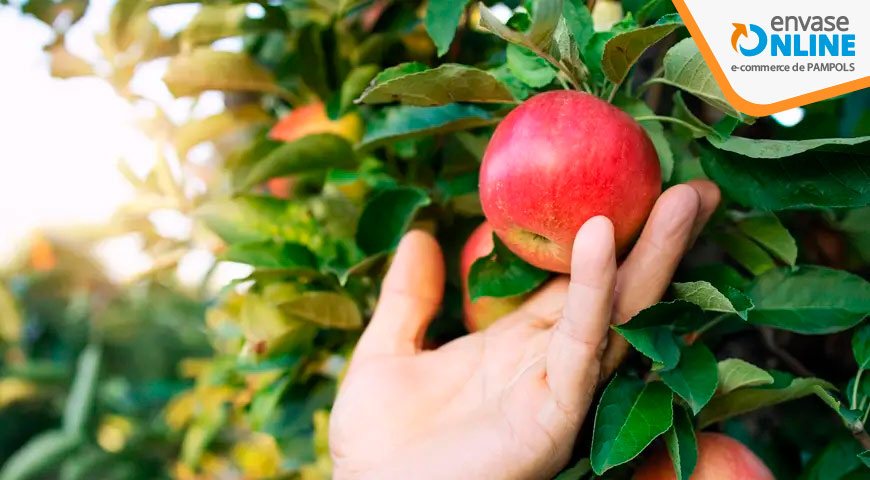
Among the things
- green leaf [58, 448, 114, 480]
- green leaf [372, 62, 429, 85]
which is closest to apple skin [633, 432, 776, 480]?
green leaf [372, 62, 429, 85]

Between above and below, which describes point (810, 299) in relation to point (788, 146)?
below

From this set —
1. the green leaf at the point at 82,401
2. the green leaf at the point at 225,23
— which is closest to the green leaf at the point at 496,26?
the green leaf at the point at 225,23

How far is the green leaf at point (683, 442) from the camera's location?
43 centimetres

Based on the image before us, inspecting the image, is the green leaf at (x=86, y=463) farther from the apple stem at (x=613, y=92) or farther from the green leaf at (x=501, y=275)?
the apple stem at (x=613, y=92)

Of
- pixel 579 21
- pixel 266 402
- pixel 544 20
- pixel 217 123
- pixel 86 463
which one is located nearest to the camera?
pixel 544 20

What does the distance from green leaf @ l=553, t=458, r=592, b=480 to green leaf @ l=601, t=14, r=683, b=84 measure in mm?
267

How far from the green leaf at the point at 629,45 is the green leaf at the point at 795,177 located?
0.28ft

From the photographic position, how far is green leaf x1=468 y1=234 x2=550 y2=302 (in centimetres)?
50

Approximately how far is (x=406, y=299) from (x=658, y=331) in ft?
0.72

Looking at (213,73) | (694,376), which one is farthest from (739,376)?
(213,73)

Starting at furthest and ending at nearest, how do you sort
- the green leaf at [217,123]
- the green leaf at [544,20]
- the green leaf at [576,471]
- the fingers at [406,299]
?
the green leaf at [217,123] → the fingers at [406,299] → the green leaf at [576,471] → the green leaf at [544,20]

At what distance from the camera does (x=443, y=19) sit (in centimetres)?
48

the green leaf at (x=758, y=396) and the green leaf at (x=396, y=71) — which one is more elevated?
the green leaf at (x=396, y=71)

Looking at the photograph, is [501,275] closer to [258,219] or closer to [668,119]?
[668,119]
